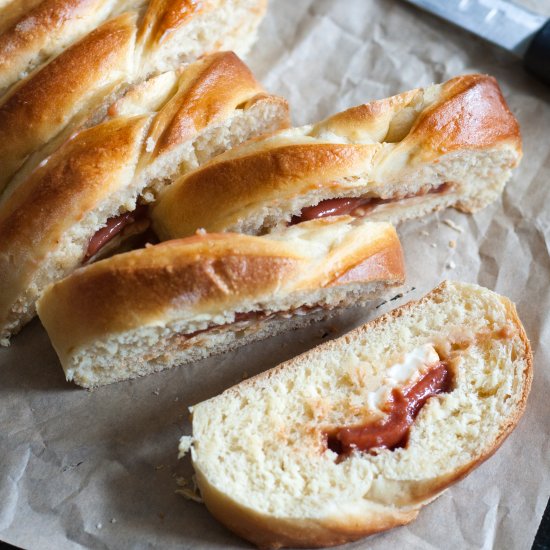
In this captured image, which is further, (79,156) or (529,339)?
(529,339)

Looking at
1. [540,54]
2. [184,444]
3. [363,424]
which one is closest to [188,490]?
[184,444]

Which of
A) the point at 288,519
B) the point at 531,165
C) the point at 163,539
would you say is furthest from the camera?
the point at 531,165

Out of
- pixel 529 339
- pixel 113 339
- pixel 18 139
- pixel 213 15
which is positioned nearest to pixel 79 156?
pixel 18 139

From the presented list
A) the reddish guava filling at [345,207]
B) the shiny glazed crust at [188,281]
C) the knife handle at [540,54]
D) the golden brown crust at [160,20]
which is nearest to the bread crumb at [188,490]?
the shiny glazed crust at [188,281]

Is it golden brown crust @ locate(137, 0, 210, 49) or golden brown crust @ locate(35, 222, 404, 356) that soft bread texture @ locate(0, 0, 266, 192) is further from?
golden brown crust @ locate(35, 222, 404, 356)

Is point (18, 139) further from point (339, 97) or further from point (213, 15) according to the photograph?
point (339, 97)

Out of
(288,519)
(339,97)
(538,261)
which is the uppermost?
(339,97)
